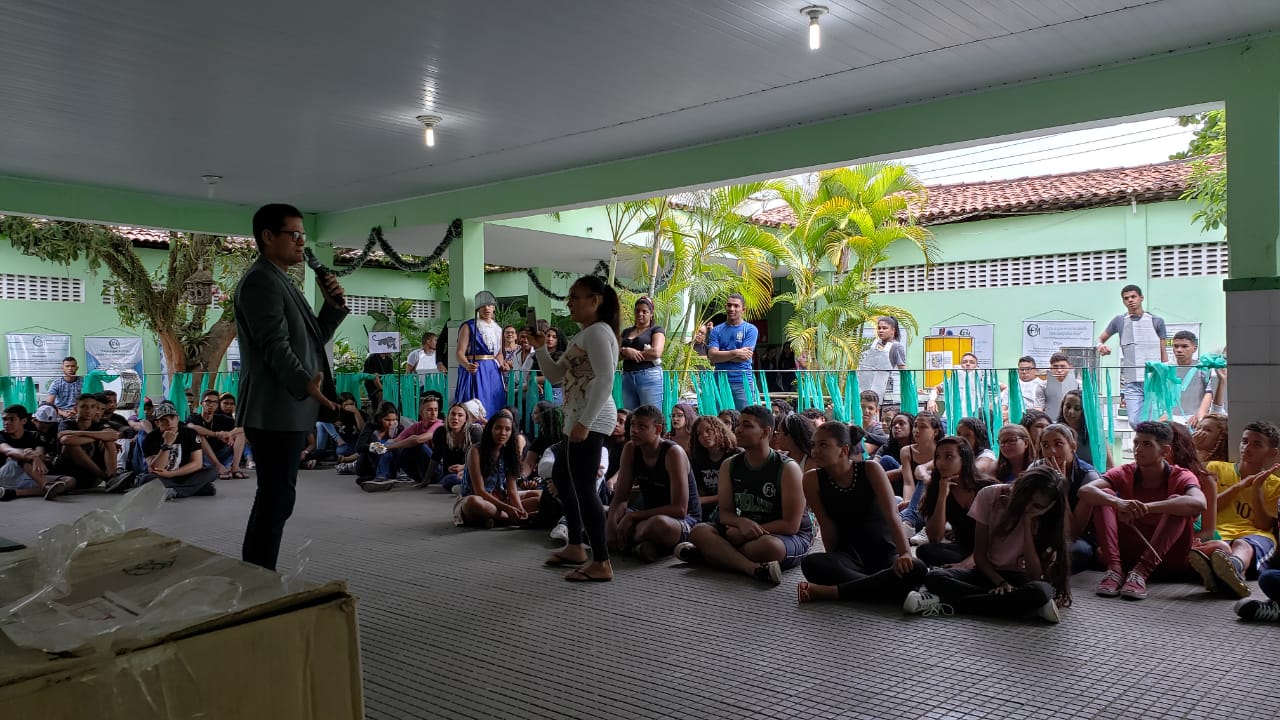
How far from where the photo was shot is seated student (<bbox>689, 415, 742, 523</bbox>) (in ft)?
20.6

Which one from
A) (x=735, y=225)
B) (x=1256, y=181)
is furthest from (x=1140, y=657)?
(x=735, y=225)

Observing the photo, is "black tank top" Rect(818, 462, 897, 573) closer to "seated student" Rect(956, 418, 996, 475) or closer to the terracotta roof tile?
"seated student" Rect(956, 418, 996, 475)

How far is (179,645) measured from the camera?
1039mm

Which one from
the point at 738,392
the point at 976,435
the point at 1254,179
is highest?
the point at 1254,179

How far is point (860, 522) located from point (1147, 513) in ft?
4.99

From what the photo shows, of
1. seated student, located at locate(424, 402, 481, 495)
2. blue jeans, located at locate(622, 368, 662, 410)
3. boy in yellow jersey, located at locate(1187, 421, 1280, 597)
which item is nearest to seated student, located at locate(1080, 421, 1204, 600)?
boy in yellow jersey, located at locate(1187, 421, 1280, 597)

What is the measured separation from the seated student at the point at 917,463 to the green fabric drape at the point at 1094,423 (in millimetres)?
922

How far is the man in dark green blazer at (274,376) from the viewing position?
3354 millimetres

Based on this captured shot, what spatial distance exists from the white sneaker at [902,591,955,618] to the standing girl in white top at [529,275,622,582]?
155cm

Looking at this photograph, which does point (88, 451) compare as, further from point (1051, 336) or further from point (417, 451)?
point (1051, 336)

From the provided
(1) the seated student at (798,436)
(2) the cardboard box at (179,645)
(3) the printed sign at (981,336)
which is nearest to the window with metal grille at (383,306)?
(3) the printed sign at (981,336)

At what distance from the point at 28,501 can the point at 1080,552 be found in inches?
339

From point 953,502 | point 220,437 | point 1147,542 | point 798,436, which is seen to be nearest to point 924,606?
point 953,502

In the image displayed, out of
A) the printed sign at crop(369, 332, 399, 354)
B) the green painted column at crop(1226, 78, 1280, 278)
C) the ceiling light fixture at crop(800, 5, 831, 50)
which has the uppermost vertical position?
the ceiling light fixture at crop(800, 5, 831, 50)
